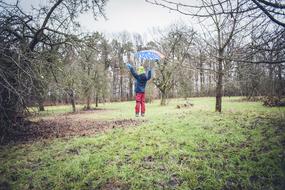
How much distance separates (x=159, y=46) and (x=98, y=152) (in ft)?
79.7

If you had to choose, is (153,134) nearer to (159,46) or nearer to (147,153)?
(147,153)

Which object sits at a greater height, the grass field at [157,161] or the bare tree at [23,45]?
the bare tree at [23,45]

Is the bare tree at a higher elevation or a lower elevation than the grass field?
higher

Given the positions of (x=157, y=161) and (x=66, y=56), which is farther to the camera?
(x=66, y=56)

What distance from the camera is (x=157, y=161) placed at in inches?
205

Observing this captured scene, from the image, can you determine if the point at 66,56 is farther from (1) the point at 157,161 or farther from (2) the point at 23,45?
(1) the point at 157,161

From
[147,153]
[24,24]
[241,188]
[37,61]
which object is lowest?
[241,188]

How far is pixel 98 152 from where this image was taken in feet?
19.6

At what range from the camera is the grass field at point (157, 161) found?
454 cm

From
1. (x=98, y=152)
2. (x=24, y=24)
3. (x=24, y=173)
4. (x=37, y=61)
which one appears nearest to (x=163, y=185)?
(x=98, y=152)

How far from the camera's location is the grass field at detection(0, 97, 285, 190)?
14.9 ft

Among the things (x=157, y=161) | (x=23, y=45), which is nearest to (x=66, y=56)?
(x=23, y=45)

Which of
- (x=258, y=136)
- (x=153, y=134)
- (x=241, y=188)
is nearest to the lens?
(x=241, y=188)

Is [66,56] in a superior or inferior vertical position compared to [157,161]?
superior
